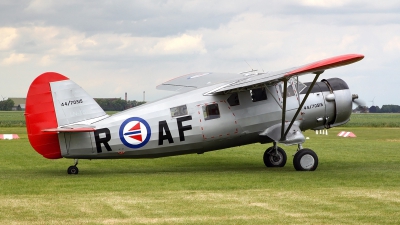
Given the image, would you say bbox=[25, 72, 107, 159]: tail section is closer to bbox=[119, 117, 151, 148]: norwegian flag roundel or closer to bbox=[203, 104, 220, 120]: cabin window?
bbox=[119, 117, 151, 148]: norwegian flag roundel

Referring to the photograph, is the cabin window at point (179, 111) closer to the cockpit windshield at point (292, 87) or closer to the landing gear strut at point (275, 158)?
the cockpit windshield at point (292, 87)

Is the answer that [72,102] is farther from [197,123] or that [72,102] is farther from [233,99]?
[233,99]

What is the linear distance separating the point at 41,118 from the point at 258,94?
219 inches

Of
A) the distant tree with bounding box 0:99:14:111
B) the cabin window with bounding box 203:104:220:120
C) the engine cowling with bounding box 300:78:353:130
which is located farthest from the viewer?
the distant tree with bounding box 0:99:14:111

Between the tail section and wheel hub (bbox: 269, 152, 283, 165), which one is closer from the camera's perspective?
the tail section

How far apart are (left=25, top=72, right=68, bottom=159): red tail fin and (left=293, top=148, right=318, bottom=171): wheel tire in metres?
6.03

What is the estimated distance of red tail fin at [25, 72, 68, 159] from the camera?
1560 cm

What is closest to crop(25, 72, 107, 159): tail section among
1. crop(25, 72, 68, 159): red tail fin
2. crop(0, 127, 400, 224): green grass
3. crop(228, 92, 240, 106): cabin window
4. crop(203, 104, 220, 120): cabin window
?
crop(25, 72, 68, 159): red tail fin

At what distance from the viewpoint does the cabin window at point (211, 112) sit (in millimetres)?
16609

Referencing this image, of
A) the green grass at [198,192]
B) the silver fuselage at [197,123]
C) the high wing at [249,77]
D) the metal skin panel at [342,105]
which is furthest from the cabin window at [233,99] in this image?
the metal skin panel at [342,105]

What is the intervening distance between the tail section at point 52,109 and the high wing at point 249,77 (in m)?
3.30

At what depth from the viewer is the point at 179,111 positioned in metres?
16.3

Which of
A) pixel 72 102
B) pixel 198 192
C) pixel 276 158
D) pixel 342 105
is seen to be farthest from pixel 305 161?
pixel 72 102

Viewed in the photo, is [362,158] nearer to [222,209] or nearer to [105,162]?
[105,162]
